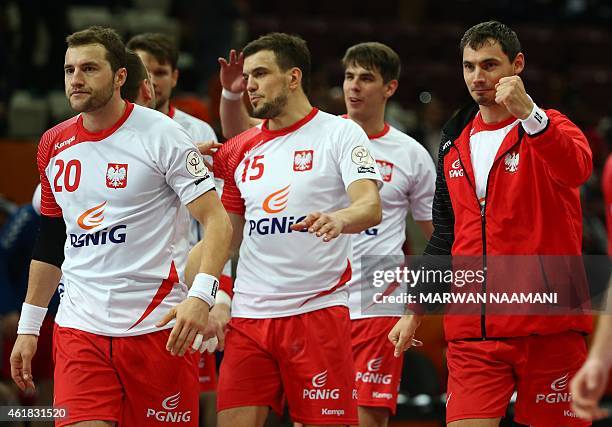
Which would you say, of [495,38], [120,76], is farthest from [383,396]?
[120,76]

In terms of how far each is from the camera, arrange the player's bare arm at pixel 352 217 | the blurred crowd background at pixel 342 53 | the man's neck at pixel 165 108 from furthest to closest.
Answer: the blurred crowd background at pixel 342 53
the man's neck at pixel 165 108
the player's bare arm at pixel 352 217

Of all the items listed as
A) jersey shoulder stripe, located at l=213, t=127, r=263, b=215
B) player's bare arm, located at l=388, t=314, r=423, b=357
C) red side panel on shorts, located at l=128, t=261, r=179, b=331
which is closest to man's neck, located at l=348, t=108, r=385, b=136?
jersey shoulder stripe, located at l=213, t=127, r=263, b=215

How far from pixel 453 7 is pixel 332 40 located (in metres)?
2.93

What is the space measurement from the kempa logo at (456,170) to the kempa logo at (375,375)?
5.97ft

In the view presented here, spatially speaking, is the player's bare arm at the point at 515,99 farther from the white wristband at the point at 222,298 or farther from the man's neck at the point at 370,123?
the man's neck at the point at 370,123

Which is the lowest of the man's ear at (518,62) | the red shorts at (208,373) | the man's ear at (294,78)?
the red shorts at (208,373)

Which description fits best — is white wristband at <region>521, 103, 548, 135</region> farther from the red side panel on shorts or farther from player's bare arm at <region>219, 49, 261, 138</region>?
player's bare arm at <region>219, 49, 261, 138</region>

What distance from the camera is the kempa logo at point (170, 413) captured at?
5.30 meters

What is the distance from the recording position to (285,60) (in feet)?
21.1

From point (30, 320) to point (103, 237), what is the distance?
61 centimetres

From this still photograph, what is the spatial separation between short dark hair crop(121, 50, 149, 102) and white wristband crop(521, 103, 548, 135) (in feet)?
7.66

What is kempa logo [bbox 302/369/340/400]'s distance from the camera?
5.90 metres

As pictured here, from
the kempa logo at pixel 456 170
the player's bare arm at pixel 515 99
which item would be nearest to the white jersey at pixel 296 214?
the kempa logo at pixel 456 170

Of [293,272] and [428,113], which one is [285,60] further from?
[428,113]
